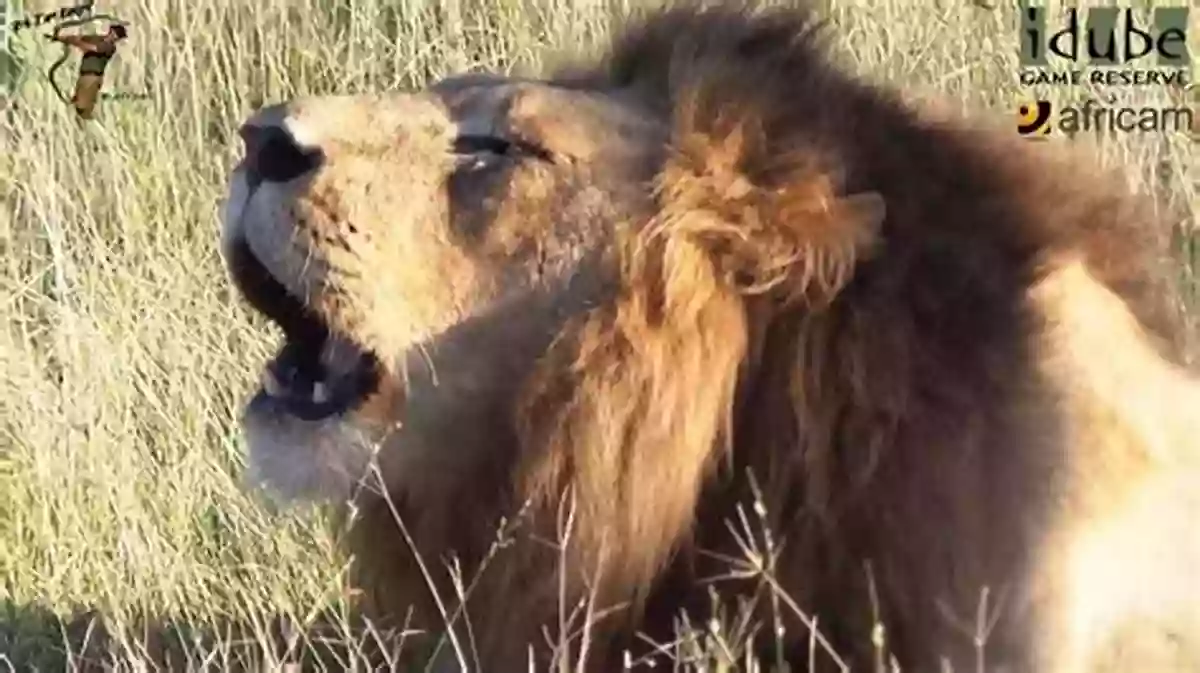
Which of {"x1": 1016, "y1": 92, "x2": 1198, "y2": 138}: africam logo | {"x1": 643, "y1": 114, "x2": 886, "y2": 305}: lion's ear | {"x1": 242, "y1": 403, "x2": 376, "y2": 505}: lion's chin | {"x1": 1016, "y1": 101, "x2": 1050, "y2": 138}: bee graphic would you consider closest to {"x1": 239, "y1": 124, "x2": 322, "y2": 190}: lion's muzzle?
{"x1": 242, "y1": 403, "x2": 376, "y2": 505}: lion's chin

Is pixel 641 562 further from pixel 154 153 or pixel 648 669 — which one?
pixel 154 153

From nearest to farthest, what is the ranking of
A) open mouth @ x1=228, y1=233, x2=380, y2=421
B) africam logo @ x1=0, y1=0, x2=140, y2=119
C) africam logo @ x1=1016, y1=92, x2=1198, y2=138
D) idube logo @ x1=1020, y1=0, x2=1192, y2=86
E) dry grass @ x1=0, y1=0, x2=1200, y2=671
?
open mouth @ x1=228, y1=233, x2=380, y2=421, dry grass @ x1=0, y1=0, x2=1200, y2=671, africam logo @ x1=1016, y1=92, x2=1198, y2=138, idube logo @ x1=1020, y1=0, x2=1192, y2=86, africam logo @ x1=0, y1=0, x2=140, y2=119

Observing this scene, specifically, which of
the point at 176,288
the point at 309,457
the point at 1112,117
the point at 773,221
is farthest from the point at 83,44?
the point at 773,221

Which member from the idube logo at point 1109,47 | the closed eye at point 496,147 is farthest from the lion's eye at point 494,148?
the idube logo at point 1109,47

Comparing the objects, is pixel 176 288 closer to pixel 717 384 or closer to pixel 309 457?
pixel 309 457

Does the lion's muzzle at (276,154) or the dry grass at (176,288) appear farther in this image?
the dry grass at (176,288)

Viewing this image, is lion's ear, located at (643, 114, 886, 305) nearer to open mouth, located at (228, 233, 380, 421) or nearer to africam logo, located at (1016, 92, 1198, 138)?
open mouth, located at (228, 233, 380, 421)

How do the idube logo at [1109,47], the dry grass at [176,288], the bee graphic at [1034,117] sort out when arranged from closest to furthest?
the dry grass at [176,288] → the bee graphic at [1034,117] → the idube logo at [1109,47]

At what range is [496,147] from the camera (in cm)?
264

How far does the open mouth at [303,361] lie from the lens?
2588 millimetres

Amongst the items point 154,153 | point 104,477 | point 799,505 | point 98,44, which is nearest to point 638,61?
point 799,505

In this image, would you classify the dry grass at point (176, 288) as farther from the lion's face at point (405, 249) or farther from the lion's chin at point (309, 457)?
the lion's face at point (405, 249)

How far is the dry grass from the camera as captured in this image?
381 centimetres

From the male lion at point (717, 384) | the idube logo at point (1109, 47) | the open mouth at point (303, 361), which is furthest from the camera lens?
the idube logo at point (1109, 47)
